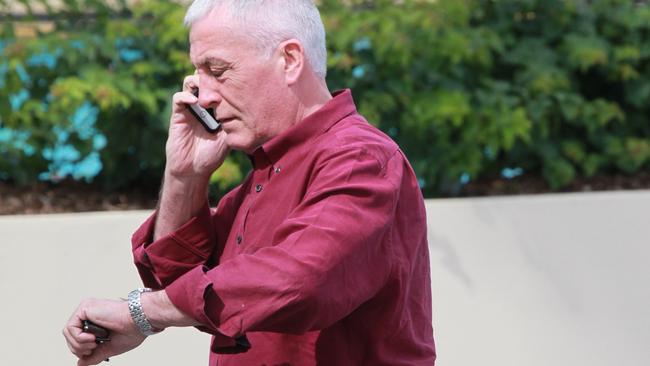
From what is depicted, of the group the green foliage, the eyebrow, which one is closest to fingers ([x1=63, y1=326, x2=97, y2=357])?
the eyebrow

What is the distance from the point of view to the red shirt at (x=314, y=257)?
208cm

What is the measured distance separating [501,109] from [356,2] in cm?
88

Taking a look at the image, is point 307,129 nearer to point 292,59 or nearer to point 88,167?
point 292,59

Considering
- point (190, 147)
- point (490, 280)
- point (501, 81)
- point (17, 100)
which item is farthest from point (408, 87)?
point (190, 147)

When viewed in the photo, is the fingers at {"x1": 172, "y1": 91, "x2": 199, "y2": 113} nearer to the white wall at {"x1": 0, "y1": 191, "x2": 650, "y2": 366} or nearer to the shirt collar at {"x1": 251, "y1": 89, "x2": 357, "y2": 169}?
the shirt collar at {"x1": 251, "y1": 89, "x2": 357, "y2": 169}

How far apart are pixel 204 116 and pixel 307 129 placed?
354mm

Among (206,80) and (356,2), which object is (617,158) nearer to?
(356,2)

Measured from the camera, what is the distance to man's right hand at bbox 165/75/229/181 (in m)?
2.64

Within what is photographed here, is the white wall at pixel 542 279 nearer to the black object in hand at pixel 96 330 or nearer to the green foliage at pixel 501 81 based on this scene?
the green foliage at pixel 501 81

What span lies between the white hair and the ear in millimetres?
13

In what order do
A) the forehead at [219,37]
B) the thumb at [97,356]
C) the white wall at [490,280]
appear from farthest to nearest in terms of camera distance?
the white wall at [490,280], the thumb at [97,356], the forehead at [219,37]

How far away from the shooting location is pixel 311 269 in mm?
2051

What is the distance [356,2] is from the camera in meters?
5.75

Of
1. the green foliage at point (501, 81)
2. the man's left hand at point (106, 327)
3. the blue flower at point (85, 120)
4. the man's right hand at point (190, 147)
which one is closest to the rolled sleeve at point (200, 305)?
the man's left hand at point (106, 327)
